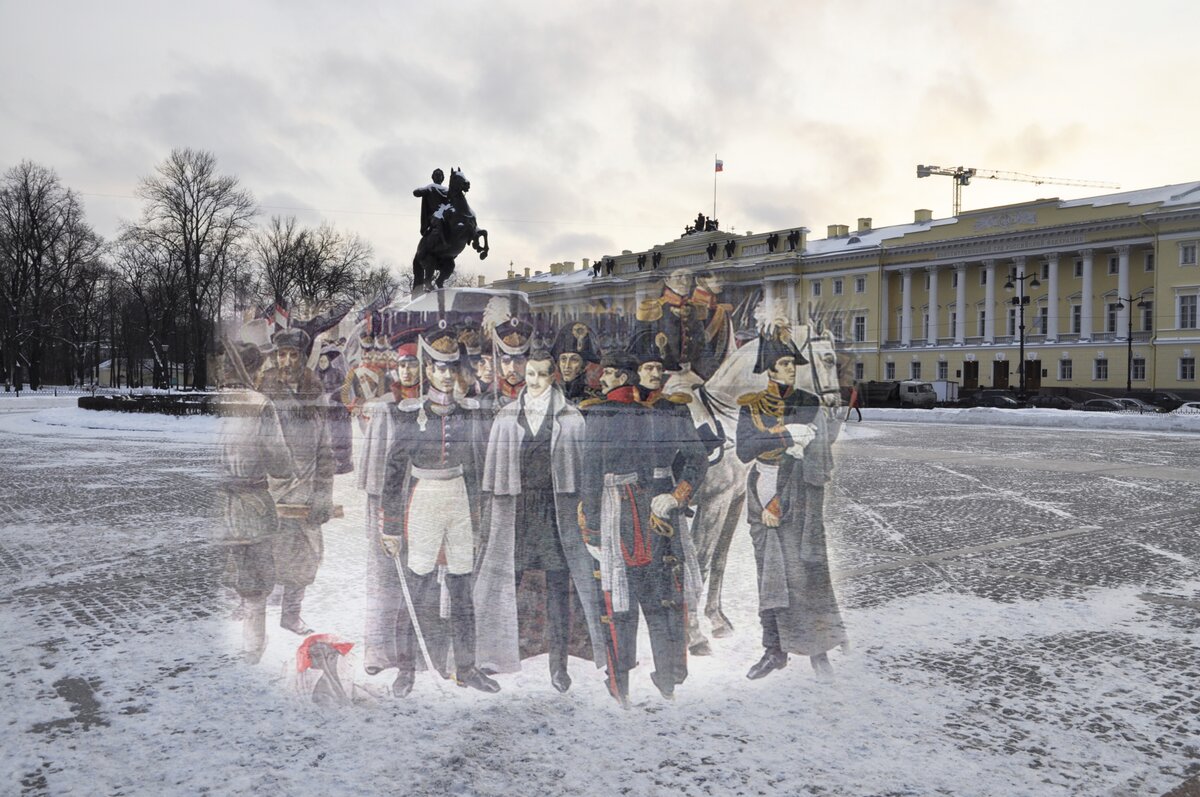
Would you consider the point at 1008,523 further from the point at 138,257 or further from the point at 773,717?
the point at 138,257

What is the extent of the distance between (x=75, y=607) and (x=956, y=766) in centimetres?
563

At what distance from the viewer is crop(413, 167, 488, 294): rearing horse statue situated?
20.7 m

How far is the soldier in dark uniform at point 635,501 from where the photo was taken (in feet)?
14.2

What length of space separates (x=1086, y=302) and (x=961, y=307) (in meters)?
8.06

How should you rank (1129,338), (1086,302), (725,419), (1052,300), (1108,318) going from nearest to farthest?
(725,419), (1129,338), (1108,318), (1086,302), (1052,300)

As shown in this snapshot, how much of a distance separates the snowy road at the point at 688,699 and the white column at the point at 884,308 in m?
60.0

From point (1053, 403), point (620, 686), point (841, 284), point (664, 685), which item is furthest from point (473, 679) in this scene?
point (841, 284)

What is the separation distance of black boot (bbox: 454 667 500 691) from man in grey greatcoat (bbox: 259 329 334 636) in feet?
4.02

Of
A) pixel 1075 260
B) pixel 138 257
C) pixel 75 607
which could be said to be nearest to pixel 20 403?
pixel 138 257

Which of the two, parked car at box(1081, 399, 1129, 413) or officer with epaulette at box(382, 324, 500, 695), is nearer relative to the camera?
officer with epaulette at box(382, 324, 500, 695)

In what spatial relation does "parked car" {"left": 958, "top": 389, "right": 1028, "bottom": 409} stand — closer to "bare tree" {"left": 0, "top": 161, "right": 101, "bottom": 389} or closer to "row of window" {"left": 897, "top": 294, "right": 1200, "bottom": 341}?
"row of window" {"left": 897, "top": 294, "right": 1200, "bottom": 341}

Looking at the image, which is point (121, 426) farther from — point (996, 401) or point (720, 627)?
point (996, 401)

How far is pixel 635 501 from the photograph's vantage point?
4348 mm

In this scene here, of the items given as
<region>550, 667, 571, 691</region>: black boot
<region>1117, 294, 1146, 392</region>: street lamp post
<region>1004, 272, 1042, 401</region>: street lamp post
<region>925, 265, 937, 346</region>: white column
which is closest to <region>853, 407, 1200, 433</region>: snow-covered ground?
<region>1004, 272, 1042, 401</region>: street lamp post
